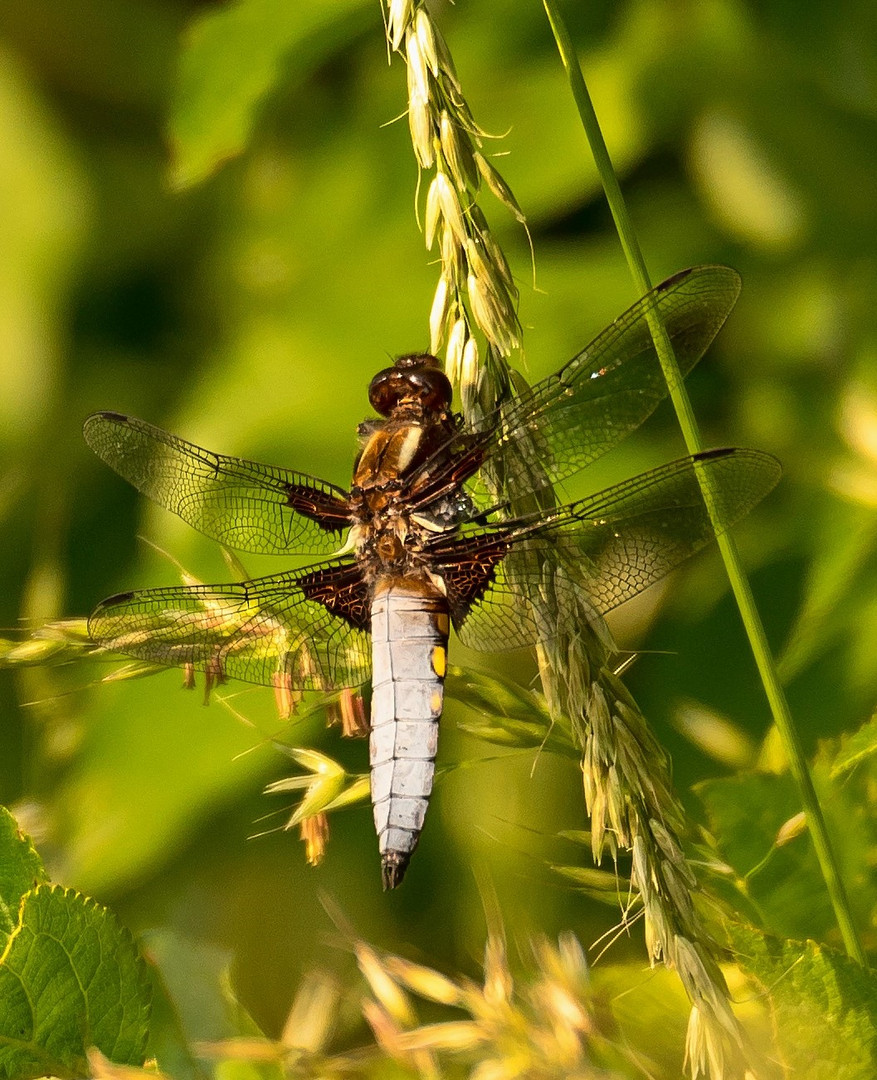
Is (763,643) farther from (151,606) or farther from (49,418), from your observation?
(49,418)

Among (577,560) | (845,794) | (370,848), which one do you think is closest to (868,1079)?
(845,794)

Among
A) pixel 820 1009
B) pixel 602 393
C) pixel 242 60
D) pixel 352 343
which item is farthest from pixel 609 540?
pixel 242 60

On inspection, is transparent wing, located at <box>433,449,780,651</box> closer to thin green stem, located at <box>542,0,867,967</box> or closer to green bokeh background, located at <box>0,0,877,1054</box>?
thin green stem, located at <box>542,0,867,967</box>

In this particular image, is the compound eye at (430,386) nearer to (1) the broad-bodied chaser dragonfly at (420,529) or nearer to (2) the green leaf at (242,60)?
(1) the broad-bodied chaser dragonfly at (420,529)

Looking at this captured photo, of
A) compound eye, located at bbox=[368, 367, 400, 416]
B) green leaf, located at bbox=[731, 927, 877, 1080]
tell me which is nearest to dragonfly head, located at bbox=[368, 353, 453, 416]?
compound eye, located at bbox=[368, 367, 400, 416]

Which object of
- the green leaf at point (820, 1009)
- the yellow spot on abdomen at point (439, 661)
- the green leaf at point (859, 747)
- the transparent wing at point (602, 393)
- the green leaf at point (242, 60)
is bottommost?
the green leaf at point (820, 1009)

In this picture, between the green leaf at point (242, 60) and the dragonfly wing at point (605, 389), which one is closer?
the dragonfly wing at point (605, 389)

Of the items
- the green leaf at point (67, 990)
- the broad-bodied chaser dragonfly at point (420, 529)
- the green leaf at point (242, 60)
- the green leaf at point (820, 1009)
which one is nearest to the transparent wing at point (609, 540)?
the broad-bodied chaser dragonfly at point (420, 529)

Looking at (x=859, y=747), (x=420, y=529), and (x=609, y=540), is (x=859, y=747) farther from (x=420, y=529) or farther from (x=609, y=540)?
(x=420, y=529)
